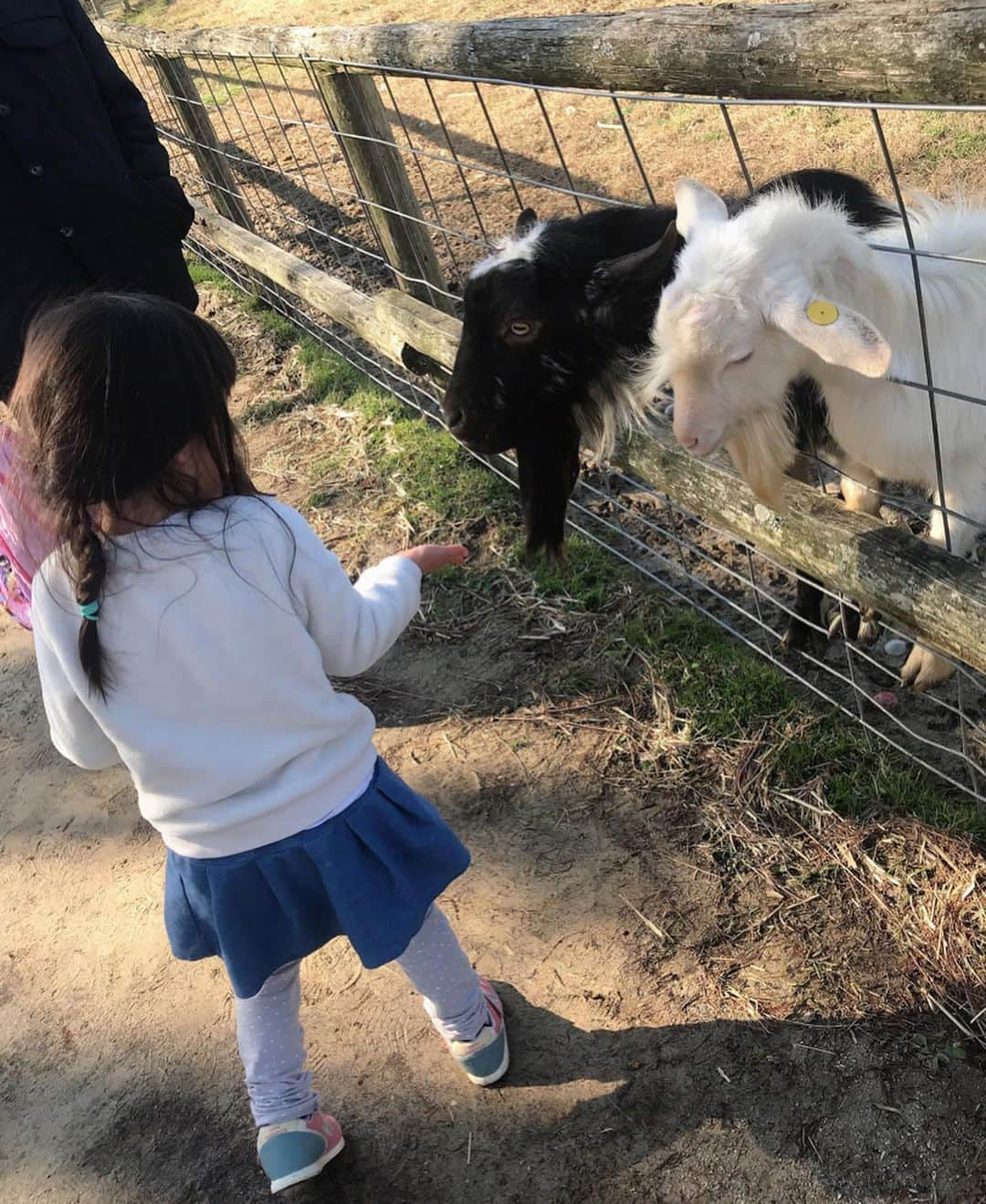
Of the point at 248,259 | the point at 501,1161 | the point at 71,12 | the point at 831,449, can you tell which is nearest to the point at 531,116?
the point at 248,259

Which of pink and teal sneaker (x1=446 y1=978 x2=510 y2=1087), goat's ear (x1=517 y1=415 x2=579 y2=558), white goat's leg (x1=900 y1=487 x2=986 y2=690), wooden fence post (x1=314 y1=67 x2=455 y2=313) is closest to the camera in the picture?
pink and teal sneaker (x1=446 y1=978 x2=510 y2=1087)

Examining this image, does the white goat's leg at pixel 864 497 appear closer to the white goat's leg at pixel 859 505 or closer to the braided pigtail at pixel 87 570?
the white goat's leg at pixel 859 505

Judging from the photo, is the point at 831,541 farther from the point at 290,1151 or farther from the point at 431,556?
the point at 290,1151

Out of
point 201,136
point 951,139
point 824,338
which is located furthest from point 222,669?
point 201,136

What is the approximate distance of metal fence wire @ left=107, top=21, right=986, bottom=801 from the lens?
2.70 m

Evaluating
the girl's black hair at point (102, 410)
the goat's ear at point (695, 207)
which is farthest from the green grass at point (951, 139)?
the girl's black hair at point (102, 410)

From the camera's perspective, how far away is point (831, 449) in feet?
9.12

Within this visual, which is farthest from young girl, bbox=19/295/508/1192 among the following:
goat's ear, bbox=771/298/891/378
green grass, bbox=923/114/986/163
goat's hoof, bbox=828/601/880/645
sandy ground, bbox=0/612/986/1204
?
green grass, bbox=923/114/986/163

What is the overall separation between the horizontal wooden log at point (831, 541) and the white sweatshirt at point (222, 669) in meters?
0.98

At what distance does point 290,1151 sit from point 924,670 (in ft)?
6.47

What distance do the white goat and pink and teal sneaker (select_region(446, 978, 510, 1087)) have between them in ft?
4.43

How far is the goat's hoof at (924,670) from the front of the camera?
2664 millimetres

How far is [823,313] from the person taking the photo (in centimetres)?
180

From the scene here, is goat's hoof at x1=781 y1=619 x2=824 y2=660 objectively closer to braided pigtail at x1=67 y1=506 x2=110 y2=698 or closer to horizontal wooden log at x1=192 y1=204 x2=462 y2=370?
horizontal wooden log at x1=192 y1=204 x2=462 y2=370
